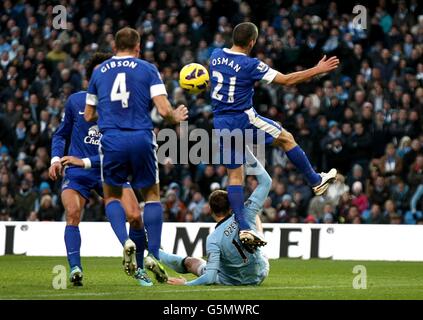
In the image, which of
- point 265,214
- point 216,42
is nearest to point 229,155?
point 265,214

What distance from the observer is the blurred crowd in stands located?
20.3 metres

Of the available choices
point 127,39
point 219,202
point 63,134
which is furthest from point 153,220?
point 127,39

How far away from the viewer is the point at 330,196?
20.1 m

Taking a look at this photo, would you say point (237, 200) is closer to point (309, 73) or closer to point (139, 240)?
point (139, 240)

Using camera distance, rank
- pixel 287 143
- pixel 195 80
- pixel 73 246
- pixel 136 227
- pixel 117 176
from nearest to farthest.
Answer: pixel 117 176
pixel 136 227
pixel 73 246
pixel 287 143
pixel 195 80

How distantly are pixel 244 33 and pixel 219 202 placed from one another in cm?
201

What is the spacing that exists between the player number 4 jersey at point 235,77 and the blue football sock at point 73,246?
2.15 m

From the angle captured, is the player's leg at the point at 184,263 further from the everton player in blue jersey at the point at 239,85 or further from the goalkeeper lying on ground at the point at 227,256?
the everton player in blue jersey at the point at 239,85

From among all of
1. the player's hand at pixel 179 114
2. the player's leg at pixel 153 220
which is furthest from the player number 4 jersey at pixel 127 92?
the player's leg at pixel 153 220

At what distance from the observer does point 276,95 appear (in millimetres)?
22219

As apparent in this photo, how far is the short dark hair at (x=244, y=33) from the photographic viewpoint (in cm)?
1224

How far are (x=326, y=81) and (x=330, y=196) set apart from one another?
283 cm

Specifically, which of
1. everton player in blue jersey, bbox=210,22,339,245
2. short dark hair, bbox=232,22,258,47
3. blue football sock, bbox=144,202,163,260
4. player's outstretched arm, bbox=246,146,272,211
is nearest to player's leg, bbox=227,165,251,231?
everton player in blue jersey, bbox=210,22,339,245
